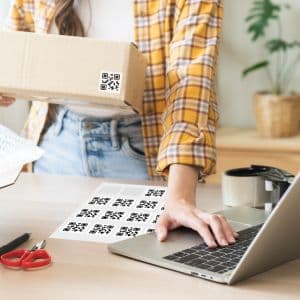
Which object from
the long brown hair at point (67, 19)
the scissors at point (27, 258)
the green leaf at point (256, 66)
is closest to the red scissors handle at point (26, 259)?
the scissors at point (27, 258)

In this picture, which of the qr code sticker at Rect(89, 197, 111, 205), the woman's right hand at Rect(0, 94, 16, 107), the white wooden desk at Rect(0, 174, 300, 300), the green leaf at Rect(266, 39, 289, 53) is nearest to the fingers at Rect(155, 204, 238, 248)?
the white wooden desk at Rect(0, 174, 300, 300)

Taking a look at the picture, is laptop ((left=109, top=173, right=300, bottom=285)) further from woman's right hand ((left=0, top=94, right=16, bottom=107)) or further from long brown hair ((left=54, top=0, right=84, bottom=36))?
long brown hair ((left=54, top=0, right=84, bottom=36))

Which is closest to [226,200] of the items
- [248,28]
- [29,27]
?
[29,27]

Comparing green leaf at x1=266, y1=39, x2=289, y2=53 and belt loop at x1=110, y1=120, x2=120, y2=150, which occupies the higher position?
green leaf at x1=266, y1=39, x2=289, y2=53

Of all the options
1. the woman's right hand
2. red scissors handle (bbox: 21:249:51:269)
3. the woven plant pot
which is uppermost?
the woman's right hand

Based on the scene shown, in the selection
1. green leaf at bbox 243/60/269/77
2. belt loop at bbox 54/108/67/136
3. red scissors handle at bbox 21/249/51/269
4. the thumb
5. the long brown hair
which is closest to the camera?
red scissors handle at bbox 21/249/51/269

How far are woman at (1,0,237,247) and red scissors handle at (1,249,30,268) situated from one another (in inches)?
9.3

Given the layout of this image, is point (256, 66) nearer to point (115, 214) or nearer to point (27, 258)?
point (115, 214)

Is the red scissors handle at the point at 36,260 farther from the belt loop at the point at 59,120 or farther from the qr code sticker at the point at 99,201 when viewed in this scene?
the belt loop at the point at 59,120

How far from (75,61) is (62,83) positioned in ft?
0.15

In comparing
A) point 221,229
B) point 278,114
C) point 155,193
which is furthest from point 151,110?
point 278,114

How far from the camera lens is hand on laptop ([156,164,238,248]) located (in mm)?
1133

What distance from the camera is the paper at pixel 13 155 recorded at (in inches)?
45.1

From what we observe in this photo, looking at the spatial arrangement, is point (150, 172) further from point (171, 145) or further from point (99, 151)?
point (171, 145)
